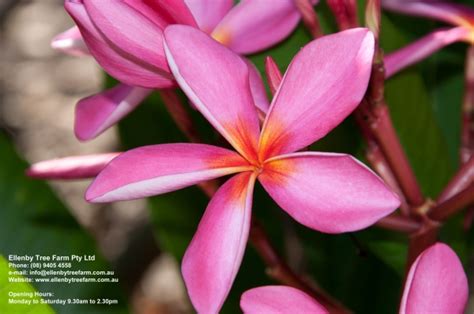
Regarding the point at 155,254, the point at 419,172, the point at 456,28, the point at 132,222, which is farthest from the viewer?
the point at 132,222

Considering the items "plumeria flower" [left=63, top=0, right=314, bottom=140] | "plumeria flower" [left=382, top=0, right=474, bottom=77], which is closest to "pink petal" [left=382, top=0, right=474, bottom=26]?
"plumeria flower" [left=382, top=0, right=474, bottom=77]

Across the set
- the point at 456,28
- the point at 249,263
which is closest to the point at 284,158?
the point at 456,28

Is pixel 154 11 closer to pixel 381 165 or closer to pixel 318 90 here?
pixel 318 90

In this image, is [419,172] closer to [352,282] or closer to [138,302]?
[352,282]

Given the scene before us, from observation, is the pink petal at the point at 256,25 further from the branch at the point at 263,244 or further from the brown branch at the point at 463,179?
the brown branch at the point at 463,179

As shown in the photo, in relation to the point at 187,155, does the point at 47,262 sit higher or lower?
lower

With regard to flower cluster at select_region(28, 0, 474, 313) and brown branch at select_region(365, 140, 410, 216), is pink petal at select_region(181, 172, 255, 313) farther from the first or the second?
brown branch at select_region(365, 140, 410, 216)
